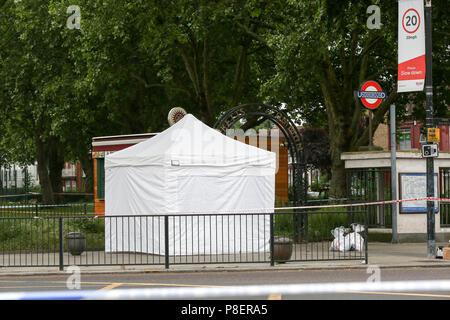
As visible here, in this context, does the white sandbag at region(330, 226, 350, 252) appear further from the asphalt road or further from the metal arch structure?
the metal arch structure

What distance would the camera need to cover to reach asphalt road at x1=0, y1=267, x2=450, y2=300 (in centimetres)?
1213

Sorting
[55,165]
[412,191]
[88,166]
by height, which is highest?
[55,165]

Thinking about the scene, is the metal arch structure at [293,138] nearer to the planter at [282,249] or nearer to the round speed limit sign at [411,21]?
the round speed limit sign at [411,21]

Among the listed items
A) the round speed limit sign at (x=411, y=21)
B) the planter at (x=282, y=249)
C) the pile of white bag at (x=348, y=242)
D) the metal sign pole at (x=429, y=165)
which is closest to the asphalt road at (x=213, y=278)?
the planter at (x=282, y=249)

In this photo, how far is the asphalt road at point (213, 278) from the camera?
12.1 metres

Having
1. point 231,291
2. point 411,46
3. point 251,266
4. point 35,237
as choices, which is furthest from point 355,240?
point 35,237

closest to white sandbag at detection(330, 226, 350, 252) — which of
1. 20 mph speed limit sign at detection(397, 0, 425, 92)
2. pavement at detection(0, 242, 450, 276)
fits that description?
pavement at detection(0, 242, 450, 276)

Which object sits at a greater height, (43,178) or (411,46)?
(411,46)

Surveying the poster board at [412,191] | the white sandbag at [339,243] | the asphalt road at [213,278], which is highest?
the poster board at [412,191]

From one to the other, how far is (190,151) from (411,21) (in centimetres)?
611

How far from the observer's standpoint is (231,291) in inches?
433

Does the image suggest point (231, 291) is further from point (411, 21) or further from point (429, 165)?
point (411, 21)

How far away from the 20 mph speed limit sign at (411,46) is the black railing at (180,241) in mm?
3689
